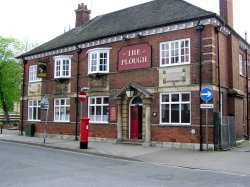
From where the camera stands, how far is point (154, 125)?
18781mm

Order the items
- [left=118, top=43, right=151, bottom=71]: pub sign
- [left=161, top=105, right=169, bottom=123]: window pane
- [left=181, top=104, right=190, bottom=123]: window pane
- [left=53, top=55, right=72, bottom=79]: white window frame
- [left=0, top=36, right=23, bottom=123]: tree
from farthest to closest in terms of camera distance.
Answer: [left=0, top=36, right=23, bottom=123]: tree, [left=53, top=55, right=72, bottom=79]: white window frame, [left=118, top=43, right=151, bottom=71]: pub sign, [left=161, top=105, right=169, bottom=123]: window pane, [left=181, top=104, right=190, bottom=123]: window pane

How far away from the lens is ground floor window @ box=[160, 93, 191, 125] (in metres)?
17.7

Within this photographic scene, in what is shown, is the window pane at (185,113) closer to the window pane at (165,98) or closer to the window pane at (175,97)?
the window pane at (175,97)

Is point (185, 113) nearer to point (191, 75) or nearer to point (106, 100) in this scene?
Answer: point (191, 75)

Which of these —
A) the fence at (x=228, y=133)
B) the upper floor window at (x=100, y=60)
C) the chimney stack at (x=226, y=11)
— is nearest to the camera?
the fence at (x=228, y=133)

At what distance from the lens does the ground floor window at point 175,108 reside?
1772 centimetres

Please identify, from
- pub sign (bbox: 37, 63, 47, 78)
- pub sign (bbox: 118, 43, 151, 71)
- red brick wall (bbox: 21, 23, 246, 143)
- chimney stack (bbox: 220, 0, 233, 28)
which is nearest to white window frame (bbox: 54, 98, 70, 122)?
red brick wall (bbox: 21, 23, 246, 143)

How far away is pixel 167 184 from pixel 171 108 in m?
9.72

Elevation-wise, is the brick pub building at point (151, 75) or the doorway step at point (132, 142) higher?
the brick pub building at point (151, 75)

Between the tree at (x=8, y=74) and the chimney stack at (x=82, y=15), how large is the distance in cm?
1760

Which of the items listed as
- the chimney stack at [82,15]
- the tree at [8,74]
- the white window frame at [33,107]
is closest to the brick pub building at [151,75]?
the white window frame at [33,107]

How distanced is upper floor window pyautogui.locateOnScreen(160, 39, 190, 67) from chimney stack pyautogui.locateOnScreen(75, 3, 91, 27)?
13.0 m

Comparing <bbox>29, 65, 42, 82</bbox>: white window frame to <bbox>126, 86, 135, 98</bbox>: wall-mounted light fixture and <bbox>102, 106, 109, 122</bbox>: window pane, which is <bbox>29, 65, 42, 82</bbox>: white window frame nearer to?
<bbox>102, 106, 109, 122</bbox>: window pane

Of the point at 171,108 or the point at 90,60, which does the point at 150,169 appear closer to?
the point at 171,108
